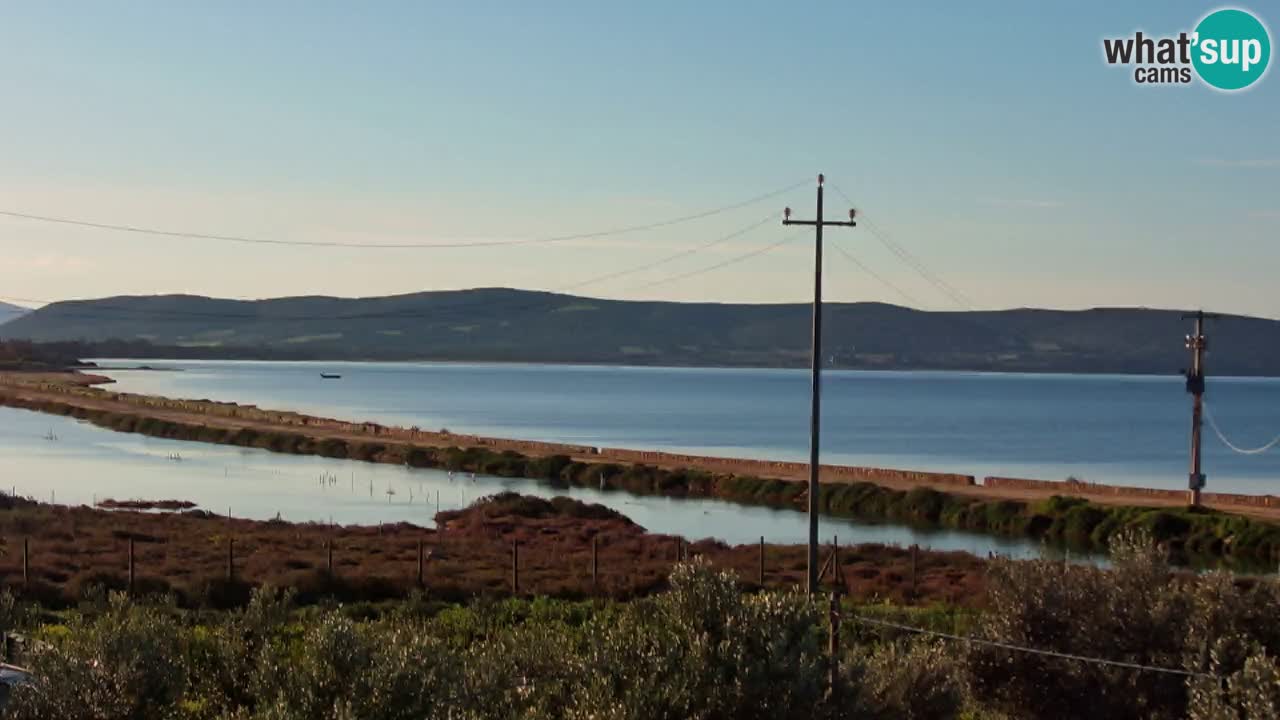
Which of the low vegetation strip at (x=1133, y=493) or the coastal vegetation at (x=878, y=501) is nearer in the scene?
the coastal vegetation at (x=878, y=501)

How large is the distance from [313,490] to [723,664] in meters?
67.1

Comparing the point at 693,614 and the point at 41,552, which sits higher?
the point at 693,614

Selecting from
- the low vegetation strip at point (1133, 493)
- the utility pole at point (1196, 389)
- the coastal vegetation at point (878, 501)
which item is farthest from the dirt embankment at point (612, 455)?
the utility pole at point (1196, 389)

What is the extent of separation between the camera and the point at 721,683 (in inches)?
544

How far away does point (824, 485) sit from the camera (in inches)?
3159

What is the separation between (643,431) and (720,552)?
10300 centimetres

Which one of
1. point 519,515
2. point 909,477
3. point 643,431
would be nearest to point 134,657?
point 519,515

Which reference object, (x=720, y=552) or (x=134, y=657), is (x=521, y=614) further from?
(x=720, y=552)

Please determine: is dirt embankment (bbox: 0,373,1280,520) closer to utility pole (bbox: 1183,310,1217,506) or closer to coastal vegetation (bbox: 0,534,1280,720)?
utility pole (bbox: 1183,310,1217,506)

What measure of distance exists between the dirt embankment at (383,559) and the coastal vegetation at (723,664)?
1629 centimetres

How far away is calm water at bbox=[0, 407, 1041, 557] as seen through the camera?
65.0 m

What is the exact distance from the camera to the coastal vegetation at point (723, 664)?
13.8 metres

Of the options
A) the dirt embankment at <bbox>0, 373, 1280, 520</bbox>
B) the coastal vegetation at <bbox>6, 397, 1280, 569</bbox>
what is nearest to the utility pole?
the coastal vegetation at <bbox>6, 397, 1280, 569</bbox>

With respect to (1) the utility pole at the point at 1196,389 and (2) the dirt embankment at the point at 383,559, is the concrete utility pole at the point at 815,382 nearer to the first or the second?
(2) the dirt embankment at the point at 383,559
